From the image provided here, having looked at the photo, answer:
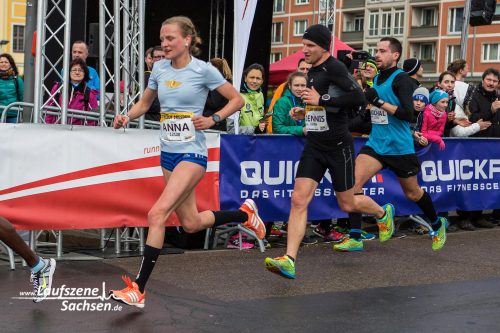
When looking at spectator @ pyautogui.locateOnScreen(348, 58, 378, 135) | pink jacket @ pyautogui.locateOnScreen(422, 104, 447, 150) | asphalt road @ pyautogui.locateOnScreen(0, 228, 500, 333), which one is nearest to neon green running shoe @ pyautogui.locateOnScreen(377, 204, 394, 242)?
asphalt road @ pyautogui.locateOnScreen(0, 228, 500, 333)

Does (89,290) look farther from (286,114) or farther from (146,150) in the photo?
(286,114)

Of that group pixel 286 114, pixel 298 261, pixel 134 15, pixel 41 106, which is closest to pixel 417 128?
pixel 286 114

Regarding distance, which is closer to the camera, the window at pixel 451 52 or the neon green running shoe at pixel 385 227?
the neon green running shoe at pixel 385 227

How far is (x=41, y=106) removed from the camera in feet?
27.5

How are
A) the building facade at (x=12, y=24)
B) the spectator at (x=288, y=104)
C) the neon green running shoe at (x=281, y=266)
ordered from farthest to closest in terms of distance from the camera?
the building facade at (x=12, y=24) → the spectator at (x=288, y=104) → the neon green running shoe at (x=281, y=266)

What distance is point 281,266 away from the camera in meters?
7.39

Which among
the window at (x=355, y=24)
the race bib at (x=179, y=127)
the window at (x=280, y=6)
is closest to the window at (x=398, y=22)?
the window at (x=355, y=24)

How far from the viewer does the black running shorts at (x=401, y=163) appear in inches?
365

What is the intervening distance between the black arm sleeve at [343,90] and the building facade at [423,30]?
66.7m

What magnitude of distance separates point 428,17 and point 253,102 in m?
74.0

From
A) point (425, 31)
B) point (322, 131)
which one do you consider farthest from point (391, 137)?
point (425, 31)

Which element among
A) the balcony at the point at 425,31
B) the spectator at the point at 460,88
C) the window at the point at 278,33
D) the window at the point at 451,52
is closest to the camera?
the spectator at the point at 460,88

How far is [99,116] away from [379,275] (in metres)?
3.11

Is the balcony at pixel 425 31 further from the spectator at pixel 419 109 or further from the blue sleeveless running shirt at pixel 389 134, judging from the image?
the blue sleeveless running shirt at pixel 389 134
